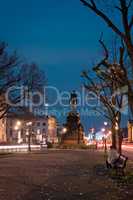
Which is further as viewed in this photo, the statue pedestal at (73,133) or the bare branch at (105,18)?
the statue pedestal at (73,133)

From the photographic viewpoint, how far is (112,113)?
38844mm

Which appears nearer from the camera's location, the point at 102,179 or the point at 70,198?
the point at 70,198

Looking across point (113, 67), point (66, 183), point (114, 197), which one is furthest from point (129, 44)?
point (113, 67)

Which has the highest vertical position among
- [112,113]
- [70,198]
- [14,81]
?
[14,81]

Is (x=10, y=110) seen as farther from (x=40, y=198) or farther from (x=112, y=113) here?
(x=40, y=198)

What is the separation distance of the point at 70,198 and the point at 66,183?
435 centimetres

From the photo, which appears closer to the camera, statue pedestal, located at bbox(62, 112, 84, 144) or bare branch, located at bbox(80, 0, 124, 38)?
bare branch, located at bbox(80, 0, 124, 38)

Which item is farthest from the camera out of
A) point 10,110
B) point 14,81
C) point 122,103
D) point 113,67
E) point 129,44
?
point 10,110

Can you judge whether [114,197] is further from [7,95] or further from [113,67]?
[7,95]

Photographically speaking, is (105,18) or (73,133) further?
(73,133)

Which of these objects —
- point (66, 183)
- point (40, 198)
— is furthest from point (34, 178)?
point (40, 198)

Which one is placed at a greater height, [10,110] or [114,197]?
[10,110]

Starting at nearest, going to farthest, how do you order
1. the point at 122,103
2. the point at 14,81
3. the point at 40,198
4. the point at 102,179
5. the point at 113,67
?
the point at 40,198, the point at 102,179, the point at 113,67, the point at 122,103, the point at 14,81

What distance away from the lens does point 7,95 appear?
4878 cm
